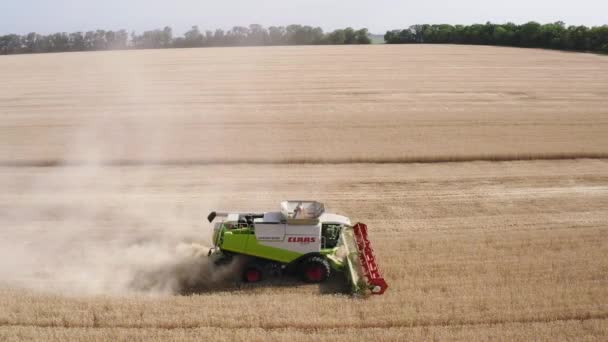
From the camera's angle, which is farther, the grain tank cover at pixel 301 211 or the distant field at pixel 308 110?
the distant field at pixel 308 110

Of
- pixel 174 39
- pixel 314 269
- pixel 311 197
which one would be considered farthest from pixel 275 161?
pixel 174 39

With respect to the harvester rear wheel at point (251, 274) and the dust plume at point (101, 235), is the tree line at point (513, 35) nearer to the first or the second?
the dust plume at point (101, 235)

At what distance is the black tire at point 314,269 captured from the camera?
10109 millimetres

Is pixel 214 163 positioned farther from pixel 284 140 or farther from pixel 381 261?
pixel 381 261

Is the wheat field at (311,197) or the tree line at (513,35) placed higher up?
the tree line at (513,35)

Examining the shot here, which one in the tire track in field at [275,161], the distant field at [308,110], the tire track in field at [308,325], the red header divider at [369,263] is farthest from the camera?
the distant field at [308,110]

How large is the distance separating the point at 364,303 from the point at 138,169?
10.9 metres

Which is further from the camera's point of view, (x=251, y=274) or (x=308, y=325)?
(x=251, y=274)

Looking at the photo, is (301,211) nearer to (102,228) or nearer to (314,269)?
(314,269)

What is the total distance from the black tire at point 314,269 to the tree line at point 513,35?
5543 centimetres

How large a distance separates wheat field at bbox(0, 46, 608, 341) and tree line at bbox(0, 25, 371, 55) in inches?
790

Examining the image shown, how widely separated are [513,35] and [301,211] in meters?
61.3

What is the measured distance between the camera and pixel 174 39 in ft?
191

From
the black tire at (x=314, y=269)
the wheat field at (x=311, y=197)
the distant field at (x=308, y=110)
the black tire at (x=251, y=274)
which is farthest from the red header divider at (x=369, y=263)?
the distant field at (x=308, y=110)
